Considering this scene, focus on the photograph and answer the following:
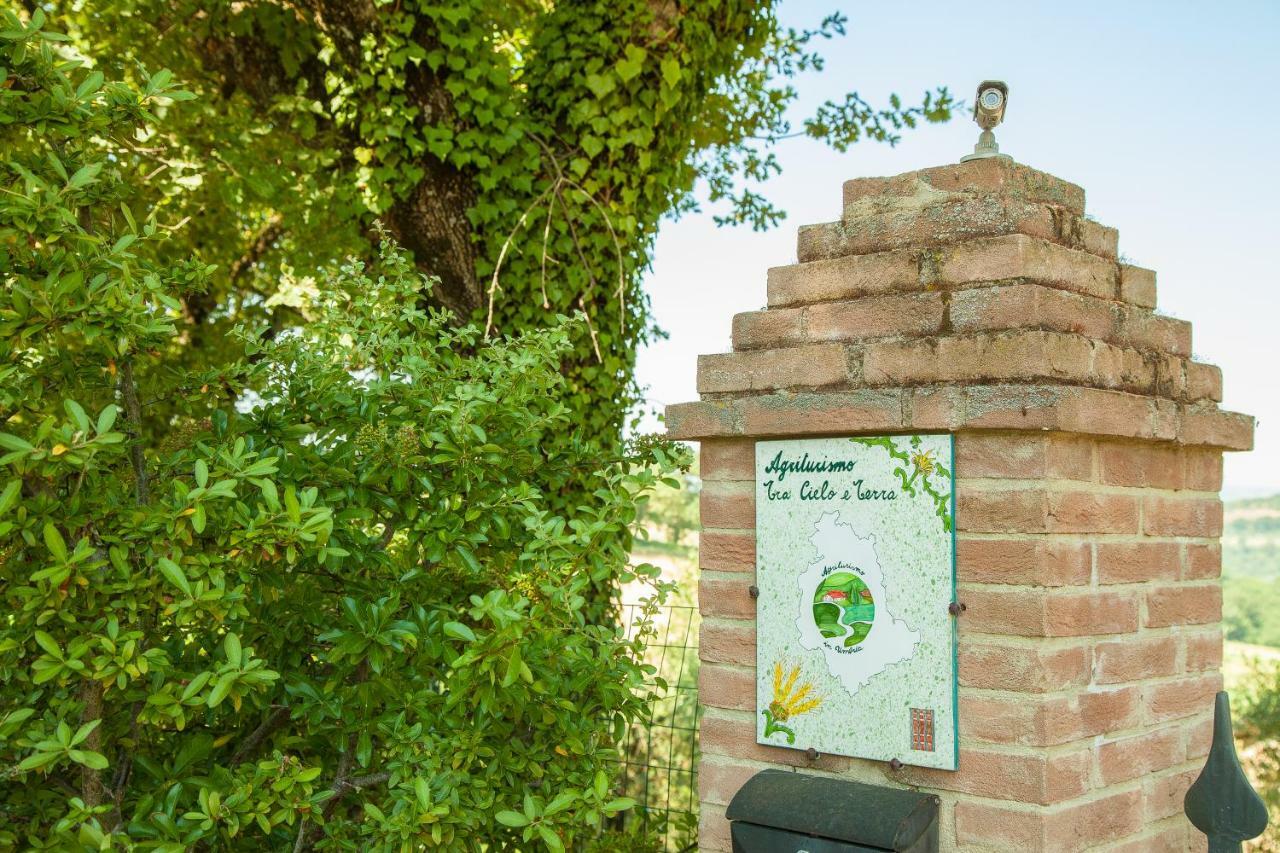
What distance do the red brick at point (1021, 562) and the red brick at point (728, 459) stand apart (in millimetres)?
570

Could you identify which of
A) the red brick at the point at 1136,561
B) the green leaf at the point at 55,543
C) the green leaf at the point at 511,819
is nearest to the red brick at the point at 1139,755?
the red brick at the point at 1136,561

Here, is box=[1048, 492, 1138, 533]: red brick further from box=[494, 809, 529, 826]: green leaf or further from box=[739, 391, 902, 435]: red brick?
box=[494, 809, 529, 826]: green leaf

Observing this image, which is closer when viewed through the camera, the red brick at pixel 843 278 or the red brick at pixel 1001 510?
the red brick at pixel 1001 510

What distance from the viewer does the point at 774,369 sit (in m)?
2.73

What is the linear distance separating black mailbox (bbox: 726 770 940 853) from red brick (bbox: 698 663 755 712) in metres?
0.20

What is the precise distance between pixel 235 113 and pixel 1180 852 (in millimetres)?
6360

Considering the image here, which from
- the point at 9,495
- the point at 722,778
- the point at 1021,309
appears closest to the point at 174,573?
the point at 9,495

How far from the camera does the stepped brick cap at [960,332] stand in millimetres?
2398

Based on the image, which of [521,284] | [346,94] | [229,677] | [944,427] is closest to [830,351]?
[944,427]

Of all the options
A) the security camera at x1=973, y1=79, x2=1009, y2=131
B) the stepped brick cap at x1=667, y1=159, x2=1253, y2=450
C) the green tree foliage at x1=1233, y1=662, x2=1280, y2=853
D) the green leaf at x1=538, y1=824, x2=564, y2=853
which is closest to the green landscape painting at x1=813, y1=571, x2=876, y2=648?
the stepped brick cap at x1=667, y1=159, x2=1253, y2=450

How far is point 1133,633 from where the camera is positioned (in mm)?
2627

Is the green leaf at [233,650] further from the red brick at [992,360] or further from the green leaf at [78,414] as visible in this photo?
the red brick at [992,360]

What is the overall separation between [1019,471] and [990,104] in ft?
3.08

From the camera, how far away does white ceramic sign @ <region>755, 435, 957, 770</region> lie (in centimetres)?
244
